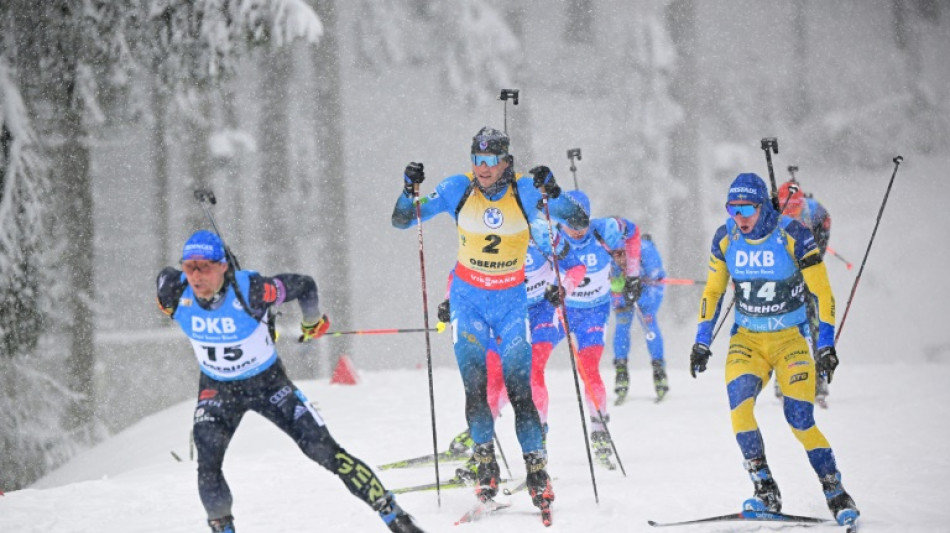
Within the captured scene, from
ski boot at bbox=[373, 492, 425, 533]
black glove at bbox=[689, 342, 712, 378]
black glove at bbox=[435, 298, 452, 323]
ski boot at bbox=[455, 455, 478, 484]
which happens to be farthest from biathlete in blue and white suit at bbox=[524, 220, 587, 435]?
ski boot at bbox=[373, 492, 425, 533]

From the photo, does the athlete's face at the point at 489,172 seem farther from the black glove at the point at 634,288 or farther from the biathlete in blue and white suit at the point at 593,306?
the black glove at the point at 634,288

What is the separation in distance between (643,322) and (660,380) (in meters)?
0.82

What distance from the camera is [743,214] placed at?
5793mm

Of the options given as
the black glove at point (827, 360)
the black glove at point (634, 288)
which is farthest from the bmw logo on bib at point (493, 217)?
the black glove at point (634, 288)

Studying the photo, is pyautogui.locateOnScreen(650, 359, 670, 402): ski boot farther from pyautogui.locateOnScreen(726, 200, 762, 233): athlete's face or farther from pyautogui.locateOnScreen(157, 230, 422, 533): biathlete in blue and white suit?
pyautogui.locateOnScreen(157, 230, 422, 533): biathlete in blue and white suit

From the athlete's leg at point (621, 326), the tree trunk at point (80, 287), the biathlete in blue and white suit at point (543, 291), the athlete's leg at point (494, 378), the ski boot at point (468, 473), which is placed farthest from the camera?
the tree trunk at point (80, 287)

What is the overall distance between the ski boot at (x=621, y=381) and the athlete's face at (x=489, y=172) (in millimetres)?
6219

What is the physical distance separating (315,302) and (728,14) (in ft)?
100

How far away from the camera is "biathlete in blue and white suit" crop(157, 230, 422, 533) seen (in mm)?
5176

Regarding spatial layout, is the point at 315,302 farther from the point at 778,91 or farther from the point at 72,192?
the point at 778,91

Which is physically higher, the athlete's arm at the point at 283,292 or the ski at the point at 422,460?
the athlete's arm at the point at 283,292

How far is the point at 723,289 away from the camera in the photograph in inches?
244

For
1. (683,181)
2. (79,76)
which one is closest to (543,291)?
(79,76)

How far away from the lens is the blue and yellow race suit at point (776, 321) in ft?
18.8
